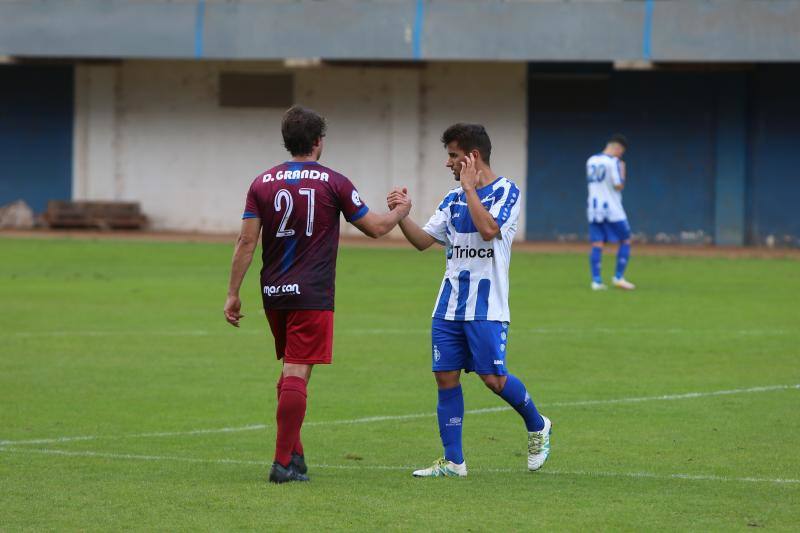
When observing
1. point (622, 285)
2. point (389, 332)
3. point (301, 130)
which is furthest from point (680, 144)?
point (301, 130)

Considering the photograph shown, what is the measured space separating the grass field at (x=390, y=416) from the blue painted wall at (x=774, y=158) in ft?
43.7

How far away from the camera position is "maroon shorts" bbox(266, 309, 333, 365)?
314 inches

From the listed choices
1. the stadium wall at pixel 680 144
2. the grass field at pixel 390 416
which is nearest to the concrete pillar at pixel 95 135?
the stadium wall at pixel 680 144

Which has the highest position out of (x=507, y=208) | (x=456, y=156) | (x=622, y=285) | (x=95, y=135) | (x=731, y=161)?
(x=95, y=135)

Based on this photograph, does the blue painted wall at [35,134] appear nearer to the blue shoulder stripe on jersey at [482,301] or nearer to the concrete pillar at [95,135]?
the concrete pillar at [95,135]

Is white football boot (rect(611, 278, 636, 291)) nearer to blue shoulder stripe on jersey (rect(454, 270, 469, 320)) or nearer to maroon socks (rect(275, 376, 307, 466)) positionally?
blue shoulder stripe on jersey (rect(454, 270, 469, 320))

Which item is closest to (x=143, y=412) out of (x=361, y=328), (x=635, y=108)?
(x=361, y=328)

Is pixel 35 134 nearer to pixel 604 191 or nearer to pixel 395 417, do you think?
pixel 604 191

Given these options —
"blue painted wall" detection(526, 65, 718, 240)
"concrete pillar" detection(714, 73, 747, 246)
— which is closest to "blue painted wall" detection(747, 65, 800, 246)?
"concrete pillar" detection(714, 73, 747, 246)

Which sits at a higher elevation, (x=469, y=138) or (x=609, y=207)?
(x=469, y=138)

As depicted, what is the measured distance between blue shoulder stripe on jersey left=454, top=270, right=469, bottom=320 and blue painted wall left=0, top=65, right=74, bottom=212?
3186cm

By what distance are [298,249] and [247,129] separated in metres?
29.9

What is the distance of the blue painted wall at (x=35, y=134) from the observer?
3847 cm

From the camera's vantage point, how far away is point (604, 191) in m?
22.0
